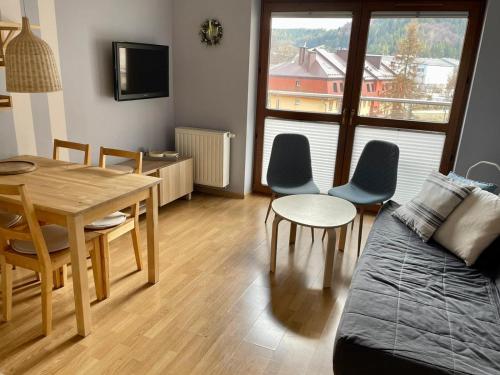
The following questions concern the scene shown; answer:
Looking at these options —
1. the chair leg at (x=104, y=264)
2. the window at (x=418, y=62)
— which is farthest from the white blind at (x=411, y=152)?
the chair leg at (x=104, y=264)

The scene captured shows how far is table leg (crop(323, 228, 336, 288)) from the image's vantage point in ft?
A: 8.67

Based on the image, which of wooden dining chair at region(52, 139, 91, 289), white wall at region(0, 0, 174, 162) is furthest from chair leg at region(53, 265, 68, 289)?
white wall at region(0, 0, 174, 162)

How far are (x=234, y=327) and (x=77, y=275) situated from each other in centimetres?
93

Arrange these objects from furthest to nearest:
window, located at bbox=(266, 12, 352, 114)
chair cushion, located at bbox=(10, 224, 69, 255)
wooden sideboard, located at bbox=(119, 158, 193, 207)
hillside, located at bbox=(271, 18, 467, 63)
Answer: window, located at bbox=(266, 12, 352, 114)
wooden sideboard, located at bbox=(119, 158, 193, 207)
hillside, located at bbox=(271, 18, 467, 63)
chair cushion, located at bbox=(10, 224, 69, 255)

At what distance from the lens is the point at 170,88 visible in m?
4.51

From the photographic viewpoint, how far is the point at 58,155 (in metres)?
3.16

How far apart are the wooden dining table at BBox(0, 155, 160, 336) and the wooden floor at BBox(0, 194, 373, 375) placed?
19 cm

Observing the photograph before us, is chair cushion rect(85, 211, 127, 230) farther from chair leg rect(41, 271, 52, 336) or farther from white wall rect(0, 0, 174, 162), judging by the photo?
white wall rect(0, 0, 174, 162)

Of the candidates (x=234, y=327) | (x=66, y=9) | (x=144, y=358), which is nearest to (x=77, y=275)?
(x=144, y=358)

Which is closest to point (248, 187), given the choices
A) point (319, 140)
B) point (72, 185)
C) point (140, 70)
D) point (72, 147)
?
point (319, 140)

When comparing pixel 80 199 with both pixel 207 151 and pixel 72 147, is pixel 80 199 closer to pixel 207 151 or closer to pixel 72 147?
pixel 72 147

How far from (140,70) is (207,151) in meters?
1.10

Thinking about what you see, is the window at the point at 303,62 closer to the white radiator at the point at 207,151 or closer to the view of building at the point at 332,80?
the view of building at the point at 332,80

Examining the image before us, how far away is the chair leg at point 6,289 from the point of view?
2186 mm
